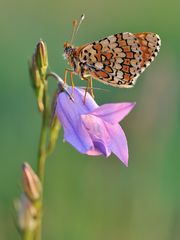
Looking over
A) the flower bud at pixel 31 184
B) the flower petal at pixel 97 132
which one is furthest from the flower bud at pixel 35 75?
the flower bud at pixel 31 184

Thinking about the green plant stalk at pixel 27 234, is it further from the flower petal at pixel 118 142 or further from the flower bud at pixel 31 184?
the flower petal at pixel 118 142

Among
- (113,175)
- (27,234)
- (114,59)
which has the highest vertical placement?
(114,59)

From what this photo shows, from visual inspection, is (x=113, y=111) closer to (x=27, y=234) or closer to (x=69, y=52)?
(x=69, y=52)

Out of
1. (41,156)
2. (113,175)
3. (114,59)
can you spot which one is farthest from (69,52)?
(113,175)

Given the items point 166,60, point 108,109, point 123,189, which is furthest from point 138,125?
point 108,109

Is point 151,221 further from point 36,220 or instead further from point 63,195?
point 36,220

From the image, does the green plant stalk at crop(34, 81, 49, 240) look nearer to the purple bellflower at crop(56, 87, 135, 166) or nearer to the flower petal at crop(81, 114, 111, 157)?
the purple bellflower at crop(56, 87, 135, 166)

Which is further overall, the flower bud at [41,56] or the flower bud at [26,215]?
the flower bud at [41,56]
